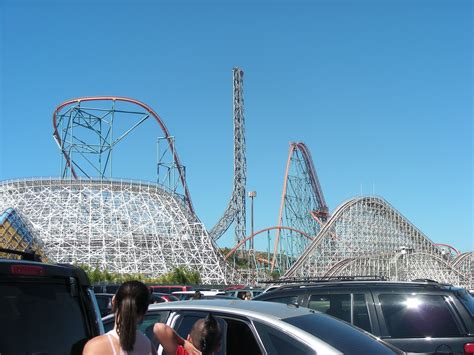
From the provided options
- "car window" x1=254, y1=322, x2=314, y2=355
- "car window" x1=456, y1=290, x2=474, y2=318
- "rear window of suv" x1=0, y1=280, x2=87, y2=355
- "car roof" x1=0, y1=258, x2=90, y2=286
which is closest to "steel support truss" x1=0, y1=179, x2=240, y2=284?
"car window" x1=456, y1=290, x2=474, y2=318

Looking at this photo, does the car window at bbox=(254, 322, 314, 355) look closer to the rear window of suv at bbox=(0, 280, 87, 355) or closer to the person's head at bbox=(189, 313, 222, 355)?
the person's head at bbox=(189, 313, 222, 355)

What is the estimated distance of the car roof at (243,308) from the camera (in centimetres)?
452

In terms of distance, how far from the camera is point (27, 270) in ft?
11.6

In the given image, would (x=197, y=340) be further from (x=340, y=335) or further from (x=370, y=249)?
(x=370, y=249)

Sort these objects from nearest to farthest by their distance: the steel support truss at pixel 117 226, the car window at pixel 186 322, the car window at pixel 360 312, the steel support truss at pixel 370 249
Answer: the car window at pixel 186 322 < the car window at pixel 360 312 < the steel support truss at pixel 117 226 < the steel support truss at pixel 370 249

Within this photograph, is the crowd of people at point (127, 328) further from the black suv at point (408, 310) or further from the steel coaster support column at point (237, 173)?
the steel coaster support column at point (237, 173)

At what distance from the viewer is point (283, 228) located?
56656 mm

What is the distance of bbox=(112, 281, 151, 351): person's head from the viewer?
3.34 meters

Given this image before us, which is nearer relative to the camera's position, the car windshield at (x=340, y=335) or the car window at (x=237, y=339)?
the car windshield at (x=340, y=335)

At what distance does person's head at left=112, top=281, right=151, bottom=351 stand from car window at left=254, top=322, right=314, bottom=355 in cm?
116

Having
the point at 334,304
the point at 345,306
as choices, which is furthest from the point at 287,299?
the point at 345,306

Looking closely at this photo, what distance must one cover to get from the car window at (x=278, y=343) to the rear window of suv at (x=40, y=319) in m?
1.29

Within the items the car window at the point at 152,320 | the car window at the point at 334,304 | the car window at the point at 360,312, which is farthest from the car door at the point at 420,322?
the car window at the point at 152,320

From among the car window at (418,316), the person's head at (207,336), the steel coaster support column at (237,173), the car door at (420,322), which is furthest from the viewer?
the steel coaster support column at (237,173)
